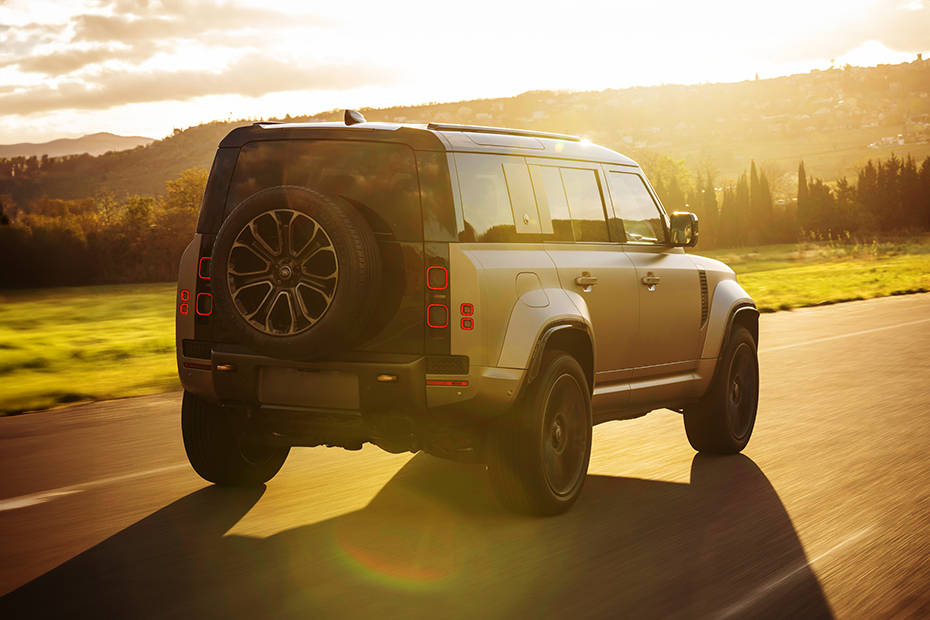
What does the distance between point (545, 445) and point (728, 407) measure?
262 centimetres

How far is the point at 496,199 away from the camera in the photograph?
19.5 ft

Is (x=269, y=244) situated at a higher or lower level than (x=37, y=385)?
higher

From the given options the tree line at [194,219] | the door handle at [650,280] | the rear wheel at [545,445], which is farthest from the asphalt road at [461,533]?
the tree line at [194,219]

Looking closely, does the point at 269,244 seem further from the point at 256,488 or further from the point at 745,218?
the point at 745,218

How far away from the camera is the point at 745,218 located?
128625mm

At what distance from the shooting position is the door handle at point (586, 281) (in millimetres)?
6408

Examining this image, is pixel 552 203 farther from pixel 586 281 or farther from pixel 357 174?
pixel 357 174

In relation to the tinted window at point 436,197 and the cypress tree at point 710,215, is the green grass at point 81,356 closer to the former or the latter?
the tinted window at point 436,197

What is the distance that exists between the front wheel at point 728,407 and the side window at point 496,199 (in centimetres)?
255

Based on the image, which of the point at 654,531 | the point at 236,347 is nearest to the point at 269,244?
the point at 236,347

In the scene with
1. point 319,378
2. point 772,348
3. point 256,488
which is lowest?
point 772,348

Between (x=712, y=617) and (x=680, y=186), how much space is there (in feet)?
448

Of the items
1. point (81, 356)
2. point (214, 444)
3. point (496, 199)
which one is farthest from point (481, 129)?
point (81, 356)

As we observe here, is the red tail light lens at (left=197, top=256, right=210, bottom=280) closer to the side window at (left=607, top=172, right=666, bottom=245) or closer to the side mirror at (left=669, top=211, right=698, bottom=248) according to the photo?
the side window at (left=607, top=172, right=666, bottom=245)
